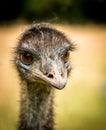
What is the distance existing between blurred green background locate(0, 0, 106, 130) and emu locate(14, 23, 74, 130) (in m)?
0.28

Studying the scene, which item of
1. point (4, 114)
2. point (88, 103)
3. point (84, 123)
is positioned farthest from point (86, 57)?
point (4, 114)

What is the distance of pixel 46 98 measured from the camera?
594 centimetres

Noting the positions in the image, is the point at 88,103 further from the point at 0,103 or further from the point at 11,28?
the point at 11,28

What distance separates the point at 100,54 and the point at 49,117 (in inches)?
260

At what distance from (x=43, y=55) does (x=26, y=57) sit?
191mm

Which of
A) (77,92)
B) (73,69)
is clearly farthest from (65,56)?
(77,92)

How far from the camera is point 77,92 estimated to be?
10789mm

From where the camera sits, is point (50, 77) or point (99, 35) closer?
point (50, 77)

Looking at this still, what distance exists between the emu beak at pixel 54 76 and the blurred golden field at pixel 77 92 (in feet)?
5.68

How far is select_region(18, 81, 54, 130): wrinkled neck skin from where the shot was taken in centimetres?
591

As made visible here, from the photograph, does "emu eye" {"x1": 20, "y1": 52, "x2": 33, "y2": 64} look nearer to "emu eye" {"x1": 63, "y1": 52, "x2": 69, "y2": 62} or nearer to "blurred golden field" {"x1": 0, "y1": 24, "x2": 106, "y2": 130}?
"emu eye" {"x1": 63, "y1": 52, "x2": 69, "y2": 62}

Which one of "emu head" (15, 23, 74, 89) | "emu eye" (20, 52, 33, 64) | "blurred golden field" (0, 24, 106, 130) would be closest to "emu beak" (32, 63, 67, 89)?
"emu head" (15, 23, 74, 89)

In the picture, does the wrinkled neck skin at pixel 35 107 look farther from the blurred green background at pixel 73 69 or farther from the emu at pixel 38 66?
the blurred green background at pixel 73 69

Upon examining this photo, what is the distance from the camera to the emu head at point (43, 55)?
558cm
